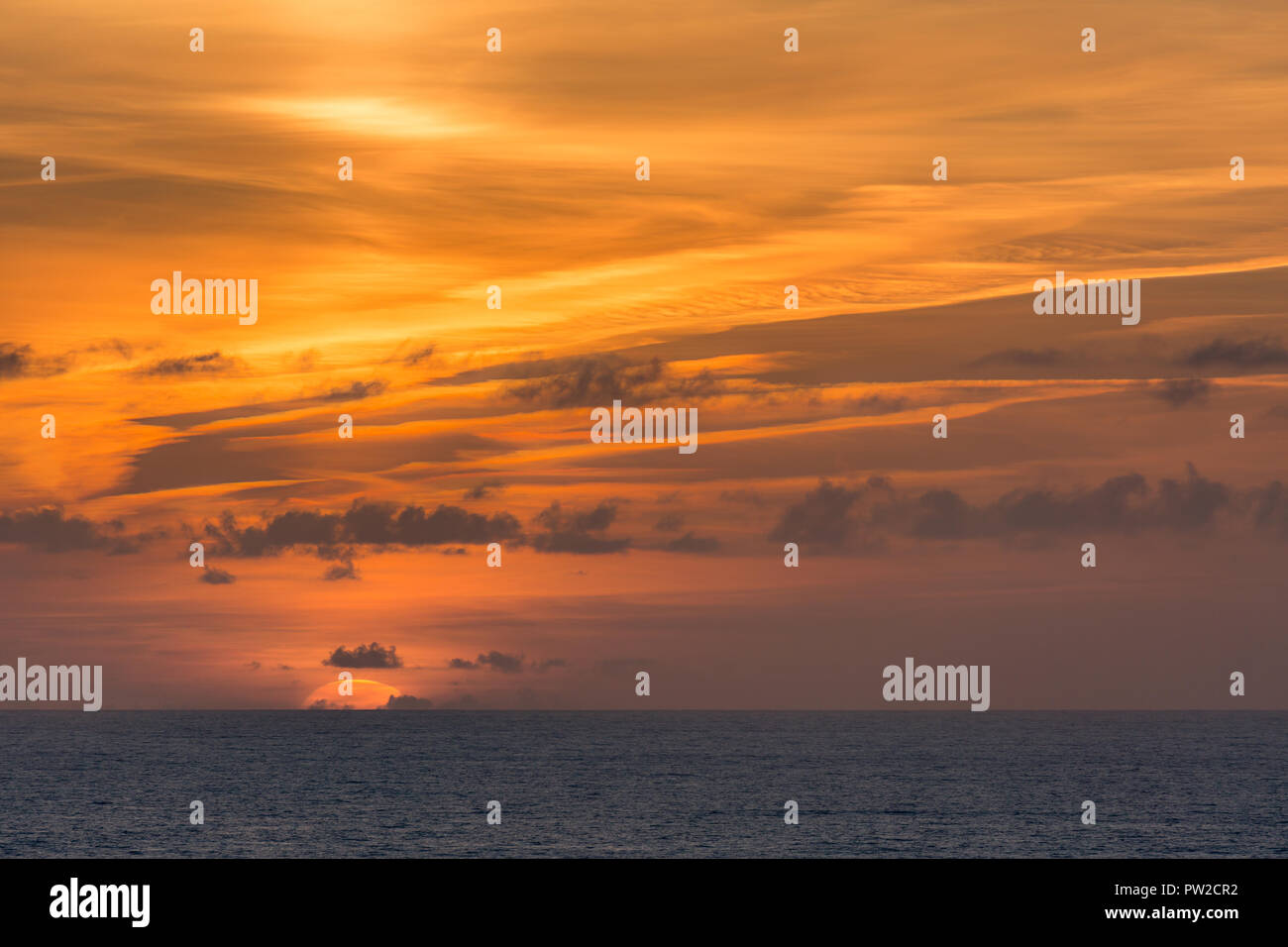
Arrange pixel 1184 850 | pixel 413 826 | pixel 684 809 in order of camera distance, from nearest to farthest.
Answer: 1. pixel 1184 850
2. pixel 413 826
3. pixel 684 809
